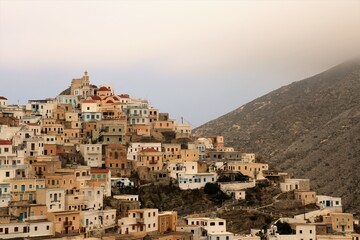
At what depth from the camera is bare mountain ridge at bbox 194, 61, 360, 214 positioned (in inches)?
5054

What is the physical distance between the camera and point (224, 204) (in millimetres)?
Result: 76375

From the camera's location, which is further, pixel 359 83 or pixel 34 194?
pixel 359 83

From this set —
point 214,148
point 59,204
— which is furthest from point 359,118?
point 59,204

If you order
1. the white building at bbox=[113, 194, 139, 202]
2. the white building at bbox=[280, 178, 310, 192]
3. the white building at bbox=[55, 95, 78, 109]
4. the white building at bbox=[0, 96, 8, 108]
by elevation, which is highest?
the white building at bbox=[55, 95, 78, 109]

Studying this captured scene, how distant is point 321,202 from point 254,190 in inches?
285

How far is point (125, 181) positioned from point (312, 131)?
90.0 m

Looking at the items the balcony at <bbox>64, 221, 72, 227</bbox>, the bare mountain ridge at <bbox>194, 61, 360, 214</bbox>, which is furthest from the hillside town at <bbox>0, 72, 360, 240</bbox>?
the bare mountain ridge at <bbox>194, 61, 360, 214</bbox>

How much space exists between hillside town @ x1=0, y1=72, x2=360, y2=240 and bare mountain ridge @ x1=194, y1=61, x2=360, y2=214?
30.7 m

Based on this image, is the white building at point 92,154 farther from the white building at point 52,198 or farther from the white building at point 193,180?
the white building at point 52,198

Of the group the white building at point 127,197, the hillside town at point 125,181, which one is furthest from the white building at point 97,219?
the white building at point 127,197

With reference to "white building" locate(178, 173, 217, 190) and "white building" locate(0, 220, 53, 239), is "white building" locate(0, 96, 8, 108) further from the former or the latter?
"white building" locate(0, 220, 53, 239)

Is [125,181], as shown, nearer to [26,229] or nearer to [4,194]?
[4,194]

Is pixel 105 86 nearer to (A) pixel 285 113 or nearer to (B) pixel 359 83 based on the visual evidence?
(A) pixel 285 113

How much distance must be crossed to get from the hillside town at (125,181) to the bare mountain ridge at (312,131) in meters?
30.7
